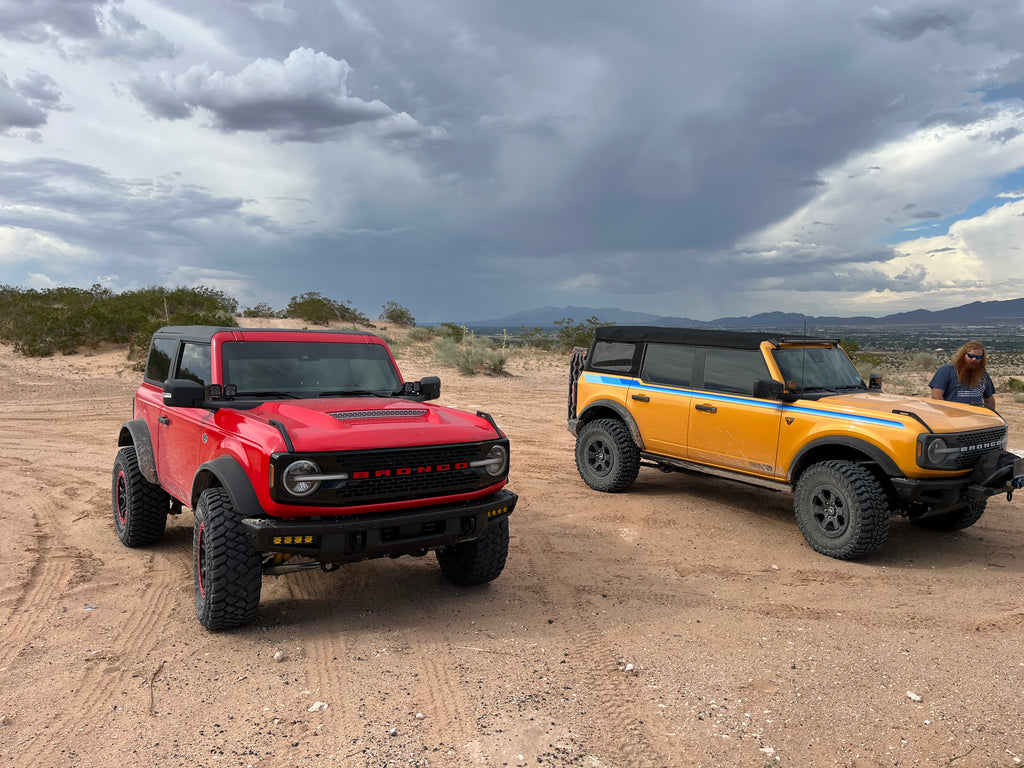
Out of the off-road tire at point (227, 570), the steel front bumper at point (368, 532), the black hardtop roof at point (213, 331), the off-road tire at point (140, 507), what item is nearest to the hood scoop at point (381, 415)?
the steel front bumper at point (368, 532)

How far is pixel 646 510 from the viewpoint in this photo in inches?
314

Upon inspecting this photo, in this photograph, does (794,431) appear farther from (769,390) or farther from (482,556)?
(482,556)

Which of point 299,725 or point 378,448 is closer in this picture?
point 299,725

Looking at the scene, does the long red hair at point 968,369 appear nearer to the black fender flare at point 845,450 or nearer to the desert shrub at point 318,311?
the black fender flare at point 845,450

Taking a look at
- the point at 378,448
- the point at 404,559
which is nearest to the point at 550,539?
the point at 404,559

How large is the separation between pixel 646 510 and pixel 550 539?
61.5 inches

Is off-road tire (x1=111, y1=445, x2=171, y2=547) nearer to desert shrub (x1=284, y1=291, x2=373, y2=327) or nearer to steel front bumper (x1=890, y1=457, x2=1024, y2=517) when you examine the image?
steel front bumper (x1=890, y1=457, x2=1024, y2=517)

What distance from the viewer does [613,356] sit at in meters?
8.68

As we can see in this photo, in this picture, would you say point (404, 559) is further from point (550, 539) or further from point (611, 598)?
point (611, 598)

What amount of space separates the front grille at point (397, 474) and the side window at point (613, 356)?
155 inches

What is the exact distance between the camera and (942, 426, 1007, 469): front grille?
19.7 feet

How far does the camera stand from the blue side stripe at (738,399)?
623cm

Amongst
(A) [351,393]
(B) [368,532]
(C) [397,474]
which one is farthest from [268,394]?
(B) [368,532]

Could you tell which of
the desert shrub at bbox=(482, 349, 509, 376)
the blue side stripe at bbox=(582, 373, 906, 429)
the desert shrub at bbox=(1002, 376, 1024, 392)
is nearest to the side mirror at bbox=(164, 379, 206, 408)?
the blue side stripe at bbox=(582, 373, 906, 429)
